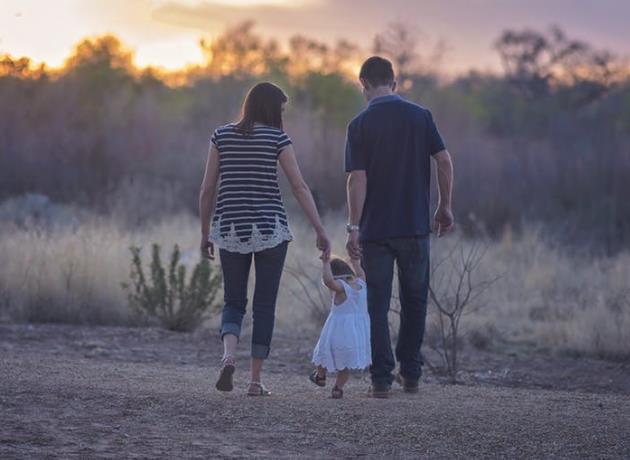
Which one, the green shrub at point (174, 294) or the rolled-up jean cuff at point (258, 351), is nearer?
the rolled-up jean cuff at point (258, 351)

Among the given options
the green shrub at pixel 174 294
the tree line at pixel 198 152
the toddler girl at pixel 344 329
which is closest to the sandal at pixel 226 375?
the toddler girl at pixel 344 329

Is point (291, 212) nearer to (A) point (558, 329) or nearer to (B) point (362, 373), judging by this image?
(A) point (558, 329)

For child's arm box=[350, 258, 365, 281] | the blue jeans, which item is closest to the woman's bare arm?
the blue jeans

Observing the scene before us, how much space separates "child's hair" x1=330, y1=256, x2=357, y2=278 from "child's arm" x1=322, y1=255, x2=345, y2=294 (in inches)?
3.4

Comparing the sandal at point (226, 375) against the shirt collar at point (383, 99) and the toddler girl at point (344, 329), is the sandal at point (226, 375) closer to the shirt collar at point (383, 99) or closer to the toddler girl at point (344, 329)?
the toddler girl at point (344, 329)

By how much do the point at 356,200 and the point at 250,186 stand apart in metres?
0.68

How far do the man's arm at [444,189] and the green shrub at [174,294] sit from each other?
17.5ft

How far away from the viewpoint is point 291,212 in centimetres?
2280

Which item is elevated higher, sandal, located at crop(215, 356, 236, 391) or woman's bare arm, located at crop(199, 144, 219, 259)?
woman's bare arm, located at crop(199, 144, 219, 259)

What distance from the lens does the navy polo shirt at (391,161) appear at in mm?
7637

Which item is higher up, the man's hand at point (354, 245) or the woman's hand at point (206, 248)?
the man's hand at point (354, 245)

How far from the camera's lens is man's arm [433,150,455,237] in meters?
7.73

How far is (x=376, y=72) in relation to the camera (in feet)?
25.3

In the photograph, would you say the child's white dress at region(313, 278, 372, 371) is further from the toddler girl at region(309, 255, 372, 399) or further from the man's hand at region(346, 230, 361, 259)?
the man's hand at region(346, 230, 361, 259)
